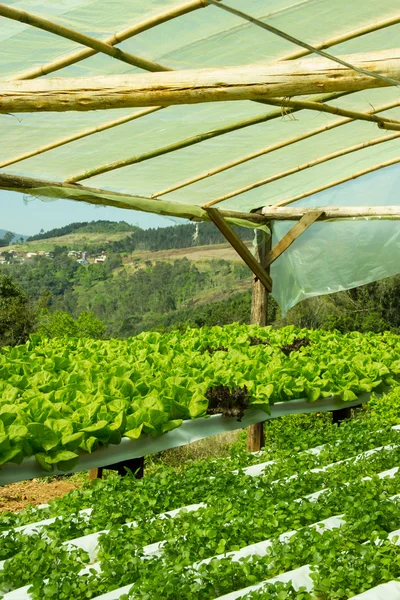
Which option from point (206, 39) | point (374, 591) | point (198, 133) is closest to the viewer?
point (374, 591)

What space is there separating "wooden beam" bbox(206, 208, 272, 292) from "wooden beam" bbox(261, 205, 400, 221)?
0.61 m

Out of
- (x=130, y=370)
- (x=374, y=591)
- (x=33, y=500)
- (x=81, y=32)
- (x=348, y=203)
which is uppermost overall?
(x=81, y=32)

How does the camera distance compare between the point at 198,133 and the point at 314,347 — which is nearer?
the point at 198,133

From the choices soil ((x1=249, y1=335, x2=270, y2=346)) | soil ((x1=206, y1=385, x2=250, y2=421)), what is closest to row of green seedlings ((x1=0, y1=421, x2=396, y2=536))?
soil ((x1=206, y1=385, x2=250, y2=421))

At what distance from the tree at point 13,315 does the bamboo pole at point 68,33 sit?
→ 6.45m

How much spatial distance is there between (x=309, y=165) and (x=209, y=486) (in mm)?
3890

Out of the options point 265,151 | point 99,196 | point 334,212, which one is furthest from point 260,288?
point 99,196

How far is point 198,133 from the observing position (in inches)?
215

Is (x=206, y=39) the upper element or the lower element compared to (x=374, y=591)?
upper

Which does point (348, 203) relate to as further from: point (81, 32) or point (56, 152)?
point (81, 32)

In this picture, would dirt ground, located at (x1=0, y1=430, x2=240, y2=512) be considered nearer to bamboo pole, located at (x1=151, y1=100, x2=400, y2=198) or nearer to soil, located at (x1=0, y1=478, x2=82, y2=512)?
soil, located at (x1=0, y1=478, x2=82, y2=512)

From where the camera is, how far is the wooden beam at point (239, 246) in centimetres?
737

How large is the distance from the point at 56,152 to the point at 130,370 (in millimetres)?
1870

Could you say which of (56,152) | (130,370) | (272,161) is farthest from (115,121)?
(272,161)
